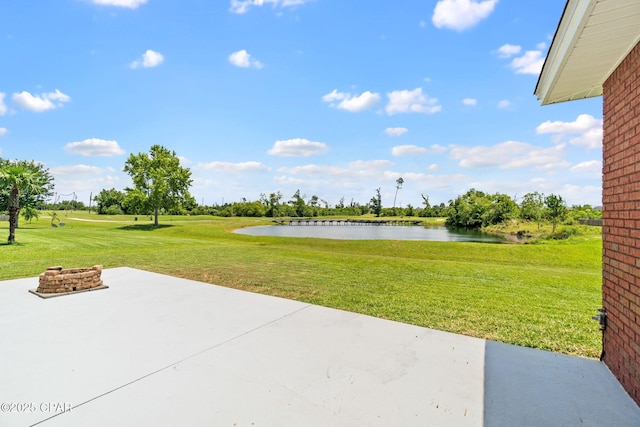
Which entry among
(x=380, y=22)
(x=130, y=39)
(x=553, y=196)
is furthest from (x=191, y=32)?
(x=553, y=196)

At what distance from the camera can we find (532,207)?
34.4 meters

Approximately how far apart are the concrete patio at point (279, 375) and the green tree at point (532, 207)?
123 ft

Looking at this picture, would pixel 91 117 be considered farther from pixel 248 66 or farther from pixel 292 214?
pixel 292 214

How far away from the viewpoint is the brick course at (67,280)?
4.78 metres

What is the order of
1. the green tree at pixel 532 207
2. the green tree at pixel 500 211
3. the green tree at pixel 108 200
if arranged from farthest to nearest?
the green tree at pixel 108 200, the green tree at pixel 500 211, the green tree at pixel 532 207

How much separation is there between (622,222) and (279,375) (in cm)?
301

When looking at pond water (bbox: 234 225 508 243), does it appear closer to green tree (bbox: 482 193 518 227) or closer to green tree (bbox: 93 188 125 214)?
green tree (bbox: 482 193 518 227)

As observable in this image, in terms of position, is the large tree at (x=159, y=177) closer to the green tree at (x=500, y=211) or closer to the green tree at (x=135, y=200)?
the green tree at (x=135, y=200)

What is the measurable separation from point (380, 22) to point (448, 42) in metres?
2.54

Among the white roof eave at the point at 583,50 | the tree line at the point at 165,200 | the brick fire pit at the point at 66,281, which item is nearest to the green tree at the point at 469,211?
the tree line at the point at 165,200

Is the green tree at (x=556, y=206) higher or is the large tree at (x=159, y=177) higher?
the large tree at (x=159, y=177)

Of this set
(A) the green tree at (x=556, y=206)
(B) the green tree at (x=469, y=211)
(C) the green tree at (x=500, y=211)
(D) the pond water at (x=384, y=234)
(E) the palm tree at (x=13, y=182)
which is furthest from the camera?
(B) the green tree at (x=469, y=211)

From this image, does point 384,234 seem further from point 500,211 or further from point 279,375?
point 279,375

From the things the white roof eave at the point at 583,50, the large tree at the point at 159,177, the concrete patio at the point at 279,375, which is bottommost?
the concrete patio at the point at 279,375
